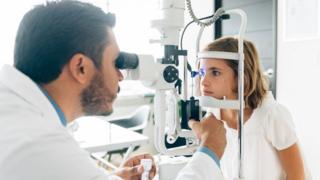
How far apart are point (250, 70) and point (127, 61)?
573 mm

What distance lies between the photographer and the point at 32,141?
604 millimetres

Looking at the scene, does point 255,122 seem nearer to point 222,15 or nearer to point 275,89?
point 222,15

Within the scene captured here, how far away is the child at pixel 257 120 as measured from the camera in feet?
3.88

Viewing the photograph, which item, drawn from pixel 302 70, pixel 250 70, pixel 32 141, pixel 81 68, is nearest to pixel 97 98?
pixel 81 68

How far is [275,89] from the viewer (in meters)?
2.43

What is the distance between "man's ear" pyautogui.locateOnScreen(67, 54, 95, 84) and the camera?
0.77 metres

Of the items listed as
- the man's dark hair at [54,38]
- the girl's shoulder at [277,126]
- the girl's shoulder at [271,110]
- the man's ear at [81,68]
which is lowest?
the girl's shoulder at [277,126]

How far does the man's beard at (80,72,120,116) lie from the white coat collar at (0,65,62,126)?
3.9 inches

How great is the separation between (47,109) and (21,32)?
21 cm

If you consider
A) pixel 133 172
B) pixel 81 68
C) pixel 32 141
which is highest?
pixel 81 68

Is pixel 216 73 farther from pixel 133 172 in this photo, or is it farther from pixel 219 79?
pixel 133 172

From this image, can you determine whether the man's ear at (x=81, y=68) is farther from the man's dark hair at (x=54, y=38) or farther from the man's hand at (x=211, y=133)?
the man's hand at (x=211, y=133)

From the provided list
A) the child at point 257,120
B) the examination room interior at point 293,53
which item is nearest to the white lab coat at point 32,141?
the child at point 257,120

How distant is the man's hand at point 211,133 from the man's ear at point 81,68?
0.36m
